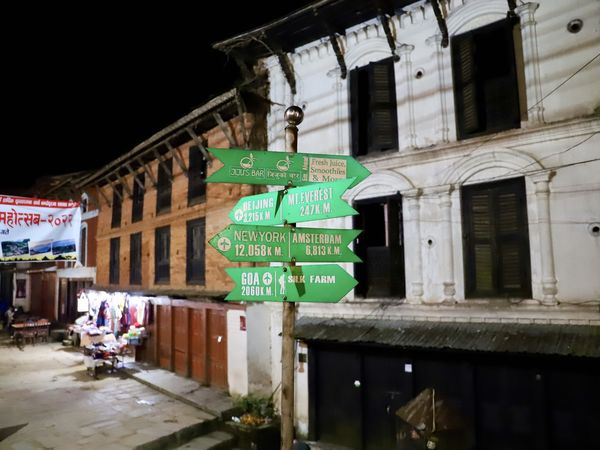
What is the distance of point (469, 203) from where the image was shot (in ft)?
28.7

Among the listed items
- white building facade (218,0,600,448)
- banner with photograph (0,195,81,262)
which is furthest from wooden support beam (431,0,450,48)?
banner with photograph (0,195,81,262)

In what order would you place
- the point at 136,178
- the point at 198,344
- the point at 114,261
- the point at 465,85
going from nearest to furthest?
the point at 465,85 < the point at 198,344 < the point at 136,178 < the point at 114,261

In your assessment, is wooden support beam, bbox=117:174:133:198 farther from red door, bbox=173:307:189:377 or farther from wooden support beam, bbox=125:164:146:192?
red door, bbox=173:307:189:377

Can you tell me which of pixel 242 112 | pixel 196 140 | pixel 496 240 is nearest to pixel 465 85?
pixel 496 240

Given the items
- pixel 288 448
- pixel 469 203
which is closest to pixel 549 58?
pixel 469 203

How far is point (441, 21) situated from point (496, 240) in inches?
194

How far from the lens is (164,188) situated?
17000mm

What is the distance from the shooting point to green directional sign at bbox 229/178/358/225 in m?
4.42

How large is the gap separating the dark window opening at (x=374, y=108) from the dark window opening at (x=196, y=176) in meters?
6.25

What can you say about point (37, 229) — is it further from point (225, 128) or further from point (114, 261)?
point (114, 261)

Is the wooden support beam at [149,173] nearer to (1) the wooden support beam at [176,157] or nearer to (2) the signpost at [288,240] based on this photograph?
(1) the wooden support beam at [176,157]

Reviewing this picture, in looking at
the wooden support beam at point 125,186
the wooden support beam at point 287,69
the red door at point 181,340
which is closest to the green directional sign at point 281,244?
the wooden support beam at point 287,69

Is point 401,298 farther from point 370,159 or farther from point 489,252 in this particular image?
point 370,159

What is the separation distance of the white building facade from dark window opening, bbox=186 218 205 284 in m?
4.32
